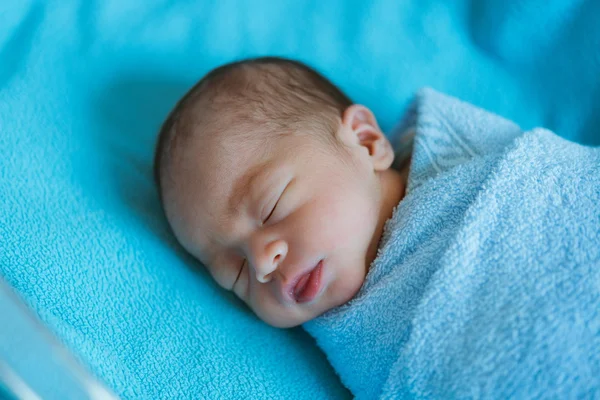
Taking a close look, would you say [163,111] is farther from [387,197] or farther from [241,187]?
[387,197]

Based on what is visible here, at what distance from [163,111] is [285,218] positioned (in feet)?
1.70

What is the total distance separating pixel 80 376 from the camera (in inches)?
20.4

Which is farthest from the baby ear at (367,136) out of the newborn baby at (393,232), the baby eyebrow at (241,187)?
the baby eyebrow at (241,187)

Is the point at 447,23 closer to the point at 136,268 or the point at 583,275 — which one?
the point at 583,275

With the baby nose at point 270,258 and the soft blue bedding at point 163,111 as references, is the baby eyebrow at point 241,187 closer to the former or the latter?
the baby nose at point 270,258

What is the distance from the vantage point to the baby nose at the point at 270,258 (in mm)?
871

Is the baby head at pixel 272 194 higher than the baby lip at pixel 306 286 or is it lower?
higher

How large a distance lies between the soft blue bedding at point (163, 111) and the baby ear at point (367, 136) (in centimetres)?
28

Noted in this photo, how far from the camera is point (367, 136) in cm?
109

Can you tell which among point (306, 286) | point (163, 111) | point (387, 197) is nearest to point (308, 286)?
point (306, 286)

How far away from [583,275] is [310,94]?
552 mm

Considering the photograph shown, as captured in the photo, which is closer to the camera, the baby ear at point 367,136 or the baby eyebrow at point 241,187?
the baby eyebrow at point 241,187

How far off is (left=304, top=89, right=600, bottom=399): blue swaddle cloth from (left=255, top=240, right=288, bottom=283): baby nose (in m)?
0.15

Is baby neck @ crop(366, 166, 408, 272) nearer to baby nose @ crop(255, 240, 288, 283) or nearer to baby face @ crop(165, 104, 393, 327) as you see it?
baby face @ crop(165, 104, 393, 327)
